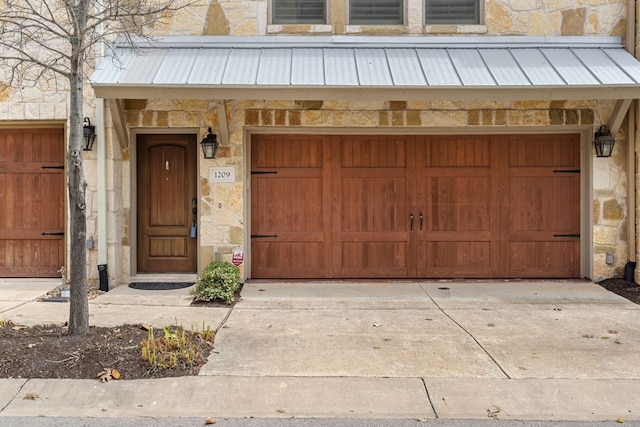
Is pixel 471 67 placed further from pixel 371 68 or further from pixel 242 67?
pixel 242 67

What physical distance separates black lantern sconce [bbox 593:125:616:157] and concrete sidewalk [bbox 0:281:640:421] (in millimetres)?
2176

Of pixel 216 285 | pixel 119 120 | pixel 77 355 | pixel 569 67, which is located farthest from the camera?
pixel 119 120

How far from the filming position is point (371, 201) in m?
8.86

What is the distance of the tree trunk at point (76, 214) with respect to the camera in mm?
5219

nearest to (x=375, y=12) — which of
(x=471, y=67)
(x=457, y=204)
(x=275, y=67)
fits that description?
(x=471, y=67)

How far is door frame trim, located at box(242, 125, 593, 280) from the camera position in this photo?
8602 mm

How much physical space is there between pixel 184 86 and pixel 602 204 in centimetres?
669

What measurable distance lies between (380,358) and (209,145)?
4.65 meters

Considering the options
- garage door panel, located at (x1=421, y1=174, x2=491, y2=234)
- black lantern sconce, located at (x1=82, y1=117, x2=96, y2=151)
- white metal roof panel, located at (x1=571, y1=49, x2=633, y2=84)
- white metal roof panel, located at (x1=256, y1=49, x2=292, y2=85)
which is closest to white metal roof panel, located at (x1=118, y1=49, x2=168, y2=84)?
black lantern sconce, located at (x1=82, y1=117, x2=96, y2=151)

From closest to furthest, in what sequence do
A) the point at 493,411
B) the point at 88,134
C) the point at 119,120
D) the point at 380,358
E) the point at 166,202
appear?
1. the point at 493,411
2. the point at 380,358
3. the point at 88,134
4. the point at 119,120
5. the point at 166,202

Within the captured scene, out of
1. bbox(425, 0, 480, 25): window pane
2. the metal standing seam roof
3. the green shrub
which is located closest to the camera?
the metal standing seam roof

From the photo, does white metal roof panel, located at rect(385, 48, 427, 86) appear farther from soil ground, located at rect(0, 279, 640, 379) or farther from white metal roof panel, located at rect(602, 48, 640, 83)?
soil ground, located at rect(0, 279, 640, 379)

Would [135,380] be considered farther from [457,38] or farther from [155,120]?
[457,38]

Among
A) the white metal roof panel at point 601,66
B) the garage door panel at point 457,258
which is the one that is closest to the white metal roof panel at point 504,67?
the white metal roof panel at point 601,66
